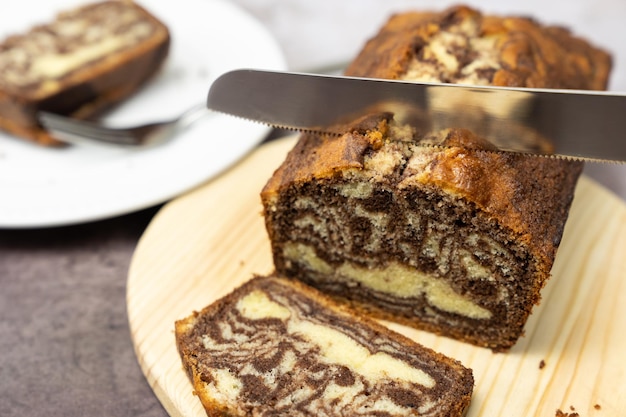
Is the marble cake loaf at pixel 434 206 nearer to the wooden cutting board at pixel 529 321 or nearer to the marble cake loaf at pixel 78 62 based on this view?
the wooden cutting board at pixel 529 321

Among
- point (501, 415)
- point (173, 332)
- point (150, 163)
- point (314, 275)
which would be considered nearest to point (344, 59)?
point (150, 163)

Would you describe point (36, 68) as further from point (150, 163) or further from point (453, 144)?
point (453, 144)

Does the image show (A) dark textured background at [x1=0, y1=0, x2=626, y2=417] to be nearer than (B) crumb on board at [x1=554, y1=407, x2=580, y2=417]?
No

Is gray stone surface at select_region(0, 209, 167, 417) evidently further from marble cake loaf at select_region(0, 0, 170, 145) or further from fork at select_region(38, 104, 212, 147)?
marble cake loaf at select_region(0, 0, 170, 145)

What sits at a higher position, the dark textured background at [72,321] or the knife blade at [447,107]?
the knife blade at [447,107]

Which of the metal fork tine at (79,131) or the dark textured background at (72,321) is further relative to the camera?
the metal fork tine at (79,131)

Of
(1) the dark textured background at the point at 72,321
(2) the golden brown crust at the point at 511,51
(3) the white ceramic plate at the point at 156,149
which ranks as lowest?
(1) the dark textured background at the point at 72,321

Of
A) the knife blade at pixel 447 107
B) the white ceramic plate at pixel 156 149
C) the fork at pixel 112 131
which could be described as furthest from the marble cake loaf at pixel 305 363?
the fork at pixel 112 131

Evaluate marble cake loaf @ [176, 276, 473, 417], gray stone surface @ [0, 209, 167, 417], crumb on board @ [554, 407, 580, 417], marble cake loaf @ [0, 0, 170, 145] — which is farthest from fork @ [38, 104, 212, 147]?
crumb on board @ [554, 407, 580, 417]
